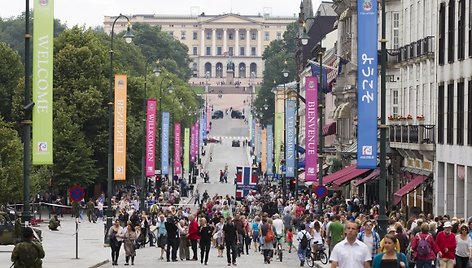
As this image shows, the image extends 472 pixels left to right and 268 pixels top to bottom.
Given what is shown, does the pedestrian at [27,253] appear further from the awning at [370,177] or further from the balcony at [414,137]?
the awning at [370,177]

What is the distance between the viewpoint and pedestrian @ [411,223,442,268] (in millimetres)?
27641

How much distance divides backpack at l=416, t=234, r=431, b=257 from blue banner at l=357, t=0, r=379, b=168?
5371 mm

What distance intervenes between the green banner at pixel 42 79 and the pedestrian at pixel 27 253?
39.1ft

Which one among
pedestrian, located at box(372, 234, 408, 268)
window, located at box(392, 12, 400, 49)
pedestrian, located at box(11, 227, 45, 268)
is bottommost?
pedestrian, located at box(11, 227, 45, 268)

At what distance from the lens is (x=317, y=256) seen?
37625 millimetres

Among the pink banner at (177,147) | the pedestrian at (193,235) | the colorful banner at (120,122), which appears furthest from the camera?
the pink banner at (177,147)

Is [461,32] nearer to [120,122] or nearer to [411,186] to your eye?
[411,186]

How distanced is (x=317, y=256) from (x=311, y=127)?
18.4 meters

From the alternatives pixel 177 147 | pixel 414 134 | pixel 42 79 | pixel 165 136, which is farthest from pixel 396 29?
pixel 177 147

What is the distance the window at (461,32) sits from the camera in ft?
136

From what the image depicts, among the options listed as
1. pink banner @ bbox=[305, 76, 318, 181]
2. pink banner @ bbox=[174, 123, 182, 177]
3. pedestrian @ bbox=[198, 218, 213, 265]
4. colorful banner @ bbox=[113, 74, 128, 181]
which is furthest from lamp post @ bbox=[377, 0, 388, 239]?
pink banner @ bbox=[174, 123, 182, 177]

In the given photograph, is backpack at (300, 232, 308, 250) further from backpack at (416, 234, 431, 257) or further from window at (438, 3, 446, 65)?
window at (438, 3, 446, 65)

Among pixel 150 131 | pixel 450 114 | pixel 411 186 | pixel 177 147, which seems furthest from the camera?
pixel 177 147

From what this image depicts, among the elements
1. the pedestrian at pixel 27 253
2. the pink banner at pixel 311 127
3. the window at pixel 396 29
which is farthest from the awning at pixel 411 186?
the pedestrian at pixel 27 253
